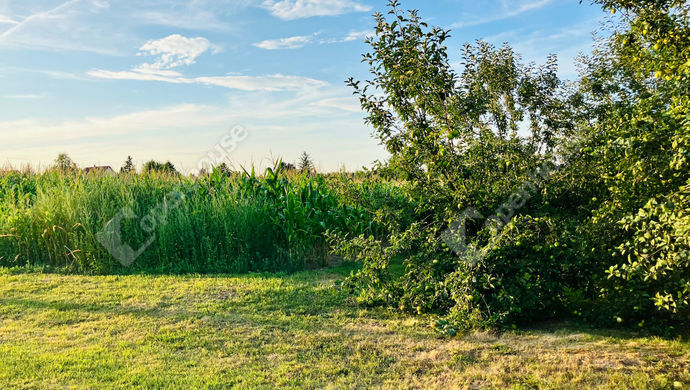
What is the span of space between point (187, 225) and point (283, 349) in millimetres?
4618

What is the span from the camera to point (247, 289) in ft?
23.2

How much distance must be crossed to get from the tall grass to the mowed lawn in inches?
70.4

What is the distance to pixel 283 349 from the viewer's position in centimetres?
483

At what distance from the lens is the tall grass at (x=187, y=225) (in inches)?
341

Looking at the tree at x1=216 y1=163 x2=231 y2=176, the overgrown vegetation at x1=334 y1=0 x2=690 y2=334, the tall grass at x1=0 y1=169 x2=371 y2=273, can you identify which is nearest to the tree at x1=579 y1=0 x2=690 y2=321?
the overgrown vegetation at x1=334 y1=0 x2=690 y2=334

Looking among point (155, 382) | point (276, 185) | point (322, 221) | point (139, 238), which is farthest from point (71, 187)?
point (155, 382)

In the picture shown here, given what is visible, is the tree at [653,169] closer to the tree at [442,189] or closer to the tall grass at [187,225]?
the tree at [442,189]

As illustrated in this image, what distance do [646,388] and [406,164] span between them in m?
3.22

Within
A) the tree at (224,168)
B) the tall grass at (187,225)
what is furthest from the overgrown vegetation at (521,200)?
the tree at (224,168)

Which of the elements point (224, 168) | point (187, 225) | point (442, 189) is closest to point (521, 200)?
point (442, 189)

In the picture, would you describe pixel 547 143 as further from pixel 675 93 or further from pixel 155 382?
pixel 155 382

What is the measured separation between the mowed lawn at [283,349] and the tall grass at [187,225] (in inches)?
70.4

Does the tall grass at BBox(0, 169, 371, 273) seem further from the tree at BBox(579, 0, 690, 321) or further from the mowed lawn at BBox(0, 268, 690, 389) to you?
the tree at BBox(579, 0, 690, 321)

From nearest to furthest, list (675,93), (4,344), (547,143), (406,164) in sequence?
(675,93) < (4,344) < (406,164) < (547,143)
